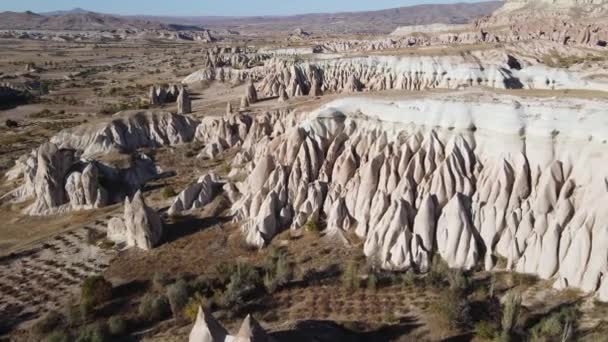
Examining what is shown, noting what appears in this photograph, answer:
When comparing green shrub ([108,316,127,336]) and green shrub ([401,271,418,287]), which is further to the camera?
green shrub ([401,271,418,287])

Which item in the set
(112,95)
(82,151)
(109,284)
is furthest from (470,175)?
(112,95)

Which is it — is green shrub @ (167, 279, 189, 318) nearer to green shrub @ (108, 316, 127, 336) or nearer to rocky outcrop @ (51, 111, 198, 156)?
green shrub @ (108, 316, 127, 336)

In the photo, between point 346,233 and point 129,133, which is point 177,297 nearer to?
point 346,233

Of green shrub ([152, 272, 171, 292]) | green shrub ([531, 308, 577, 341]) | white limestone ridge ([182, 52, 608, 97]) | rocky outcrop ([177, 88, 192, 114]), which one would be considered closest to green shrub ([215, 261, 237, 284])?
green shrub ([152, 272, 171, 292])

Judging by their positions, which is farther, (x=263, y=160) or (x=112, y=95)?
(x=112, y=95)

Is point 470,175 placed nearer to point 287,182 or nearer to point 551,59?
point 287,182

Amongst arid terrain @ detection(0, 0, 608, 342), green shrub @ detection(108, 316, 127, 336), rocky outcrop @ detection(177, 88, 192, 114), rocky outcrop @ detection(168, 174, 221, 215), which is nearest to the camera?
arid terrain @ detection(0, 0, 608, 342)

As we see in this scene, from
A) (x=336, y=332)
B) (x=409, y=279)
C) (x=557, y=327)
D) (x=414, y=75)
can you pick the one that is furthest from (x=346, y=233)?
(x=414, y=75)
